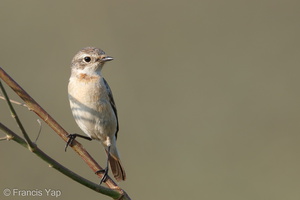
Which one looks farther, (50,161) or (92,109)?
(92,109)

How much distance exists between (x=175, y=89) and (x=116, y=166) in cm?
391

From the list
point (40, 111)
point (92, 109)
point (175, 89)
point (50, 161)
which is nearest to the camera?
point (50, 161)

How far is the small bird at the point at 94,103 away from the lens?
4.23 m

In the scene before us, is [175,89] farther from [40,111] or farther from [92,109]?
[40,111]

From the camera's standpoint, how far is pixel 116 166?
15.1 ft

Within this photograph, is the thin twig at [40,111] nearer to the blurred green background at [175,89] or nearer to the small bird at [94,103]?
the small bird at [94,103]

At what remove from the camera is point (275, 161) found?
729 cm

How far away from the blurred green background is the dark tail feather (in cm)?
165

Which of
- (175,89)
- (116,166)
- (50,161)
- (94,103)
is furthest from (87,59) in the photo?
(175,89)

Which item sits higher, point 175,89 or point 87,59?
point 87,59

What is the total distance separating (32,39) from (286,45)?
4.61 m

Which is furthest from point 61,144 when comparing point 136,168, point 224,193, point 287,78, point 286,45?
point 286,45

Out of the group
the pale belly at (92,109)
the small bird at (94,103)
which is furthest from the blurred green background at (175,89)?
the pale belly at (92,109)

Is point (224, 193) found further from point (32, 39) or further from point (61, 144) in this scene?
point (32, 39)
